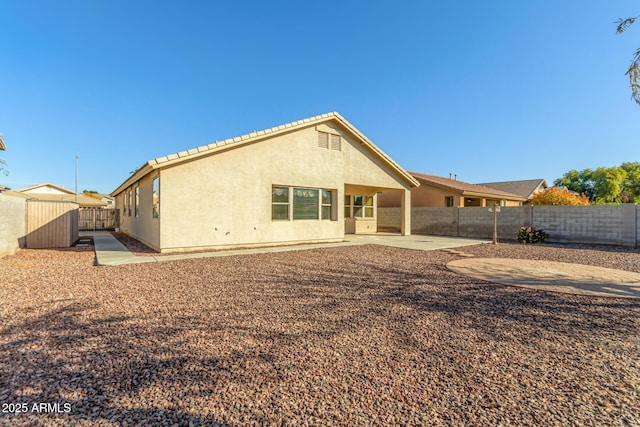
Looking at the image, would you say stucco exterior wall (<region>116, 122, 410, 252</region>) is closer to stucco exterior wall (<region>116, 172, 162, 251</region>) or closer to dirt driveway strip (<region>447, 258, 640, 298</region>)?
stucco exterior wall (<region>116, 172, 162, 251</region>)

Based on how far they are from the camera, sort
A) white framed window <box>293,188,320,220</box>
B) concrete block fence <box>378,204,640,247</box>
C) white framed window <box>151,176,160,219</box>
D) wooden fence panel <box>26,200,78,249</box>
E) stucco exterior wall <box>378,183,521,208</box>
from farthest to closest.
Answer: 1. stucco exterior wall <box>378,183,521,208</box>
2. concrete block fence <box>378,204,640,247</box>
3. white framed window <box>293,188,320,220</box>
4. wooden fence panel <box>26,200,78,249</box>
5. white framed window <box>151,176,160,219</box>

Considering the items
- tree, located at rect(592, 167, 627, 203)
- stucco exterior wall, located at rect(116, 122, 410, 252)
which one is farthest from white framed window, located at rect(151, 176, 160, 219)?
tree, located at rect(592, 167, 627, 203)

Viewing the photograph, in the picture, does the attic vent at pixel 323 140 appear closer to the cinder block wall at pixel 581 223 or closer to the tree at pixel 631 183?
the cinder block wall at pixel 581 223

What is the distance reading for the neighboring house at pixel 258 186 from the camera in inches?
408

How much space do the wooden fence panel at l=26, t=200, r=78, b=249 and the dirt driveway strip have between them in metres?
15.2

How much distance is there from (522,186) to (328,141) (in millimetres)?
32229

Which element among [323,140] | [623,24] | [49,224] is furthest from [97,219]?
[623,24]

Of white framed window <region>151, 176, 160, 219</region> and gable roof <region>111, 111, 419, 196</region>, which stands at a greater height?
gable roof <region>111, 111, 419, 196</region>

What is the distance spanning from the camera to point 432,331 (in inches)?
149

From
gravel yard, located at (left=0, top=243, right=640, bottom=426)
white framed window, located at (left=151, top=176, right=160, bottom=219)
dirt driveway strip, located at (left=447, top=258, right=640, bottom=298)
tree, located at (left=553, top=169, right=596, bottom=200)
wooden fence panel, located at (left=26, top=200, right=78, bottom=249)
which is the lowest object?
dirt driveway strip, located at (left=447, top=258, right=640, bottom=298)

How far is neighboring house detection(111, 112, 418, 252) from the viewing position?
10.4 m

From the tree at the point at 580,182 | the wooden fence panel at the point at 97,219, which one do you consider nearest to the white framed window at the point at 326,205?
the wooden fence panel at the point at 97,219

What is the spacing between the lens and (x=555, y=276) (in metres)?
7.09

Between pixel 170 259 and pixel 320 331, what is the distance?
23.1 feet
